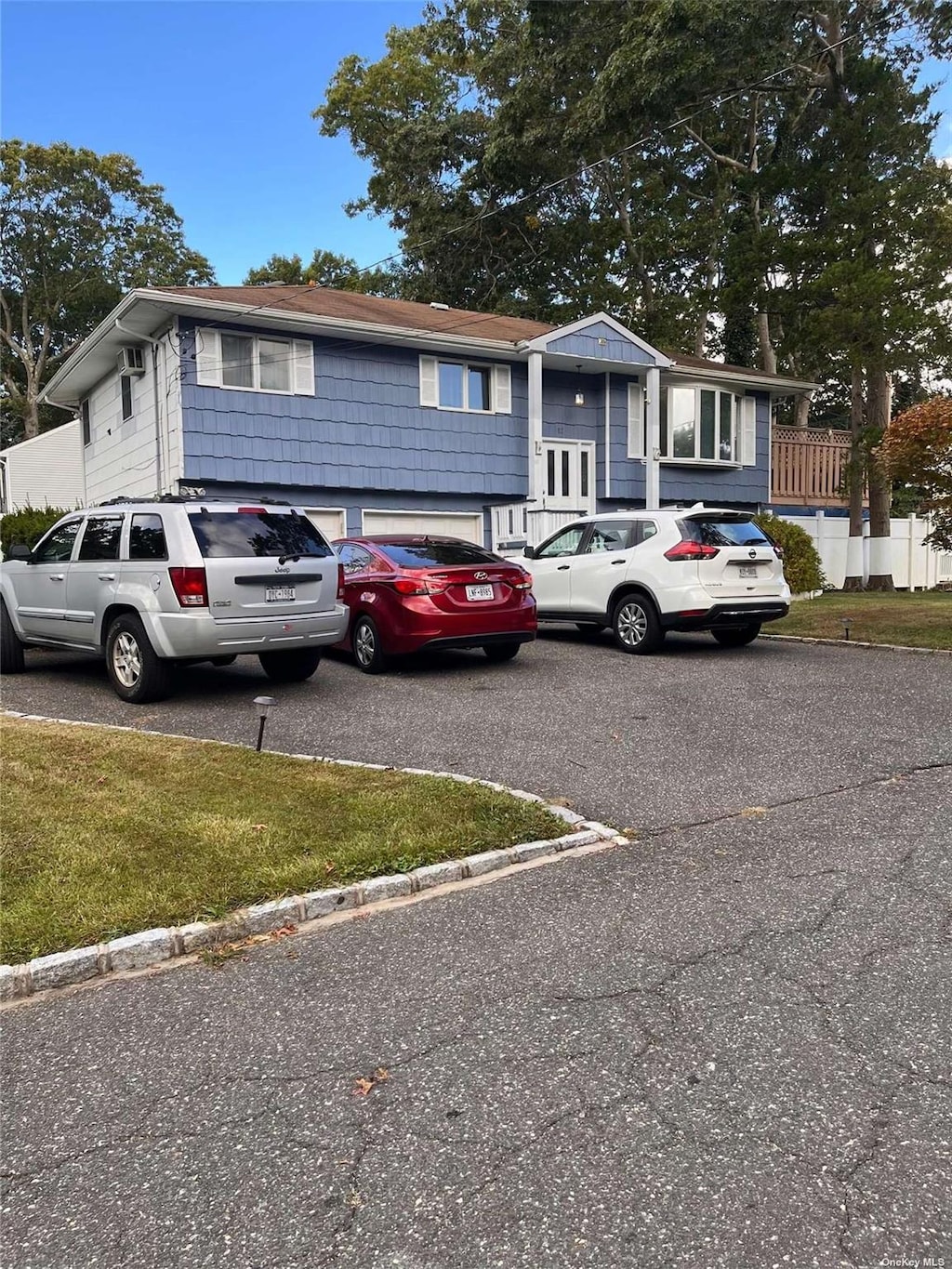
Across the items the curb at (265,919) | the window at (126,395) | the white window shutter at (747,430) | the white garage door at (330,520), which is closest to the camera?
the curb at (265,919)

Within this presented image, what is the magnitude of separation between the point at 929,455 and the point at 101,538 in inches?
386

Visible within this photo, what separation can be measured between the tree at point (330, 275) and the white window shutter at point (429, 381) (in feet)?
56.0

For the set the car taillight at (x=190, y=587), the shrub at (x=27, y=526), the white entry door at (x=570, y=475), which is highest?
the white entry door at (x=570, y=475)

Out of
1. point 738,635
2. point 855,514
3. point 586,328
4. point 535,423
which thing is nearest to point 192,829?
point 738,635

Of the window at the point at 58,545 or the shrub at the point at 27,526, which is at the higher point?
the shrub at the point at 27,526

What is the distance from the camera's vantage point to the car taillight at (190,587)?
7961 millimetres

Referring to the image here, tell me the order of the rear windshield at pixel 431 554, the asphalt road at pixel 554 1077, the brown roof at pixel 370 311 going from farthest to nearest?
the brown roof at pixel 370 311, the rear windshield at pixel 431 554, the asphalt road at pixel 554 1077

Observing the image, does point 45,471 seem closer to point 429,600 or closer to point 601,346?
point 601,346

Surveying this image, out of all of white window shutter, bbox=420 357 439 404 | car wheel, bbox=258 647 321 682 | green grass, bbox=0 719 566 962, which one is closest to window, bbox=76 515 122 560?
car wheel, bbox=258 647 321 682

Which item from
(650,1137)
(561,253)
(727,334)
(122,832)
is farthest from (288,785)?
(727,334)

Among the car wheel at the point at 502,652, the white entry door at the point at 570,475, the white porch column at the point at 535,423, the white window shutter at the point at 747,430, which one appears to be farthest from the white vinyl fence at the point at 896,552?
the car wheel at the point at 502,652

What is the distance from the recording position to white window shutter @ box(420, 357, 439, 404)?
769 inches

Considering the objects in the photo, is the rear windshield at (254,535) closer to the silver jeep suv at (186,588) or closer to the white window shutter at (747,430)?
the silver jeep suv at (186,588)

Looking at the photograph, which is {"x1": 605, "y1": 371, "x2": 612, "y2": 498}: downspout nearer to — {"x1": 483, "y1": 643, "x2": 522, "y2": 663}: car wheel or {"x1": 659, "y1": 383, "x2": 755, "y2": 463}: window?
{"x1": 659, "y1": 383, "x2": 755, "y2": 463}: window
